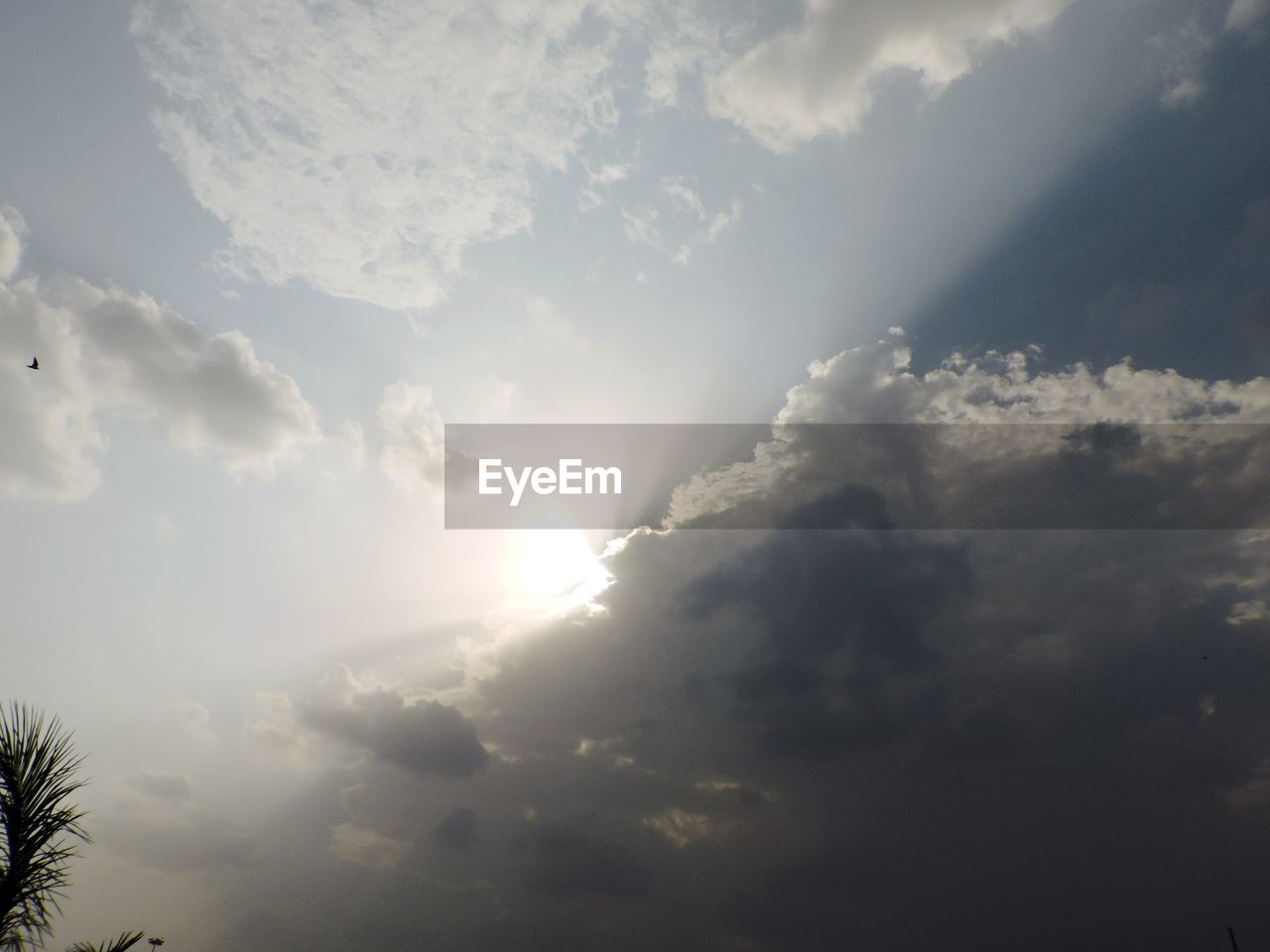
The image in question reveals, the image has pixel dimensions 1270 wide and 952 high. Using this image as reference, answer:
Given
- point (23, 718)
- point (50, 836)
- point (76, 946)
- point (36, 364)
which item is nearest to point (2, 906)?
point (50, 836)

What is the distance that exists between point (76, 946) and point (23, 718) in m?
5.01

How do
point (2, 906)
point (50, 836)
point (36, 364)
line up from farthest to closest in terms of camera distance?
1. point (36, 364)
2. point (50, 836)
3. point (2, 906)

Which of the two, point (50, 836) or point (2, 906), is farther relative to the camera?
point (50, 836)

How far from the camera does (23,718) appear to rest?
1288 centimetres

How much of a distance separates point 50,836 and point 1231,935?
131 meters

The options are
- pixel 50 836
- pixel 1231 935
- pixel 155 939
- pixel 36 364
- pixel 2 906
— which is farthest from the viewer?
pixel 155 939

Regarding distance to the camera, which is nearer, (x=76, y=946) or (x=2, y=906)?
(x=2, y=906)

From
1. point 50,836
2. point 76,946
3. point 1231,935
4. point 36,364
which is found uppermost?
point 36,364

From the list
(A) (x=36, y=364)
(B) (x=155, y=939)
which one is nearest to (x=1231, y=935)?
(A) (x=36, y=364)

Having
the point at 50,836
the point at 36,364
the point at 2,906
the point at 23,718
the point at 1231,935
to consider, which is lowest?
the point at 1231,935

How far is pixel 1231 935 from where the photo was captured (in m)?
85.6

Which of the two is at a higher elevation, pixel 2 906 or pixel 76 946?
pixel 2 906

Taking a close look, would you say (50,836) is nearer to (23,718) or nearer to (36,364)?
(23,718)

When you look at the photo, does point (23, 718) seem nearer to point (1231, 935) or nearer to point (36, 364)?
point (36, 364)
